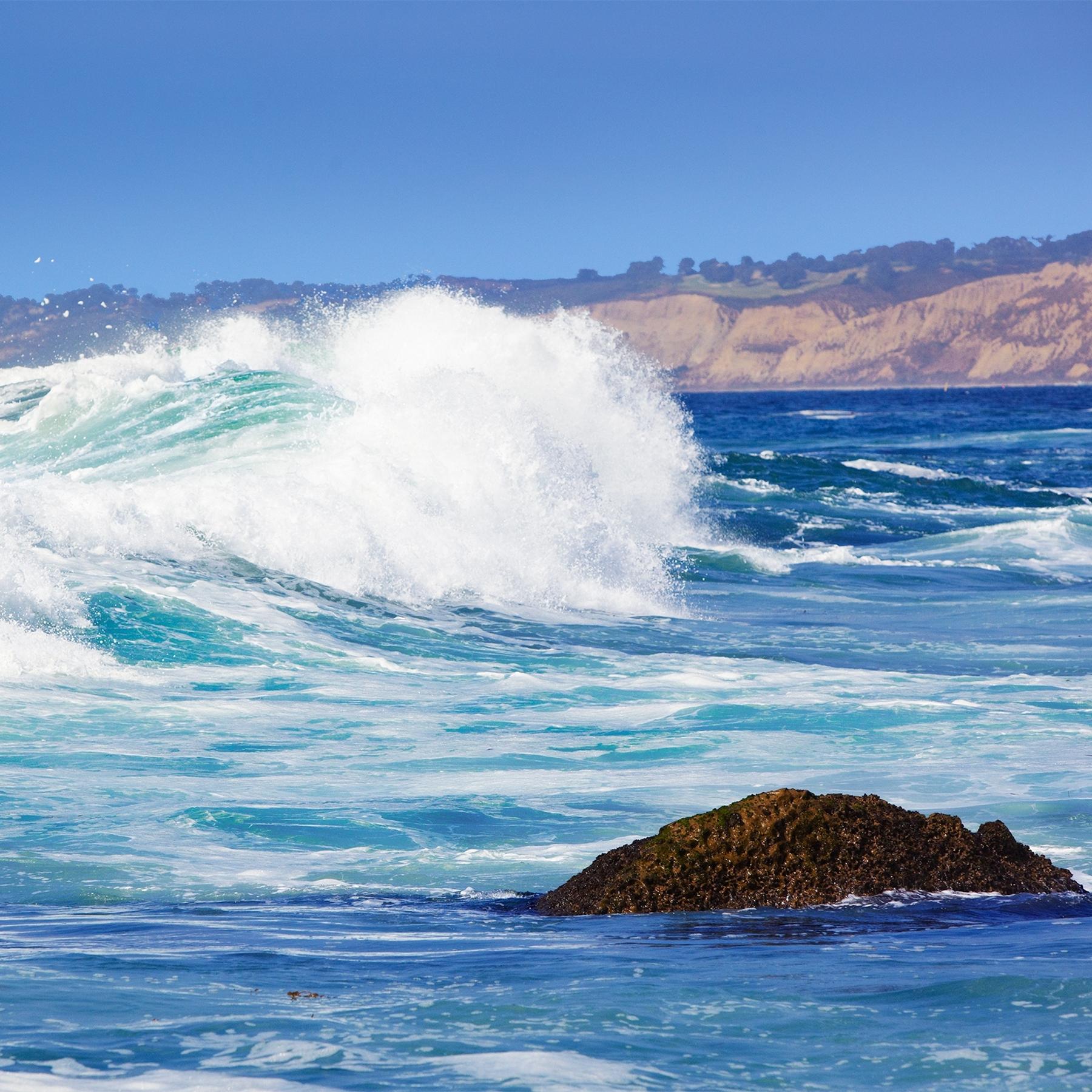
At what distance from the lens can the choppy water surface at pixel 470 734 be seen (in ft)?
9.80

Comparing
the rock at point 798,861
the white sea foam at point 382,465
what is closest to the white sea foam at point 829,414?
the white sea foam at point 382,465

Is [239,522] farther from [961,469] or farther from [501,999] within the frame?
[961,469]

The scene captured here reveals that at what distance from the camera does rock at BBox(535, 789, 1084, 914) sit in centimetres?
404

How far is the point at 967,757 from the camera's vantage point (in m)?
6.73

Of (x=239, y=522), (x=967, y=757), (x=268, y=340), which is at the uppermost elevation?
(x=268, y=340)

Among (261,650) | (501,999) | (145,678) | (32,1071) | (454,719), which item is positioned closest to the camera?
(32,1071)

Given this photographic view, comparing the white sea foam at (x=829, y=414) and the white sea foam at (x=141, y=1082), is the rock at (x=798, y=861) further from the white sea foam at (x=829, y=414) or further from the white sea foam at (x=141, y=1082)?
the white sea foam at (x=829, y=414)

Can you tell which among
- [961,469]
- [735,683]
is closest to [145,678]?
[735,683]

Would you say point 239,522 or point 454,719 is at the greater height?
point 239,522

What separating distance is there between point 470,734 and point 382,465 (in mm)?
7470

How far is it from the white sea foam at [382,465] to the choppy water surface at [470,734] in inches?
2.5

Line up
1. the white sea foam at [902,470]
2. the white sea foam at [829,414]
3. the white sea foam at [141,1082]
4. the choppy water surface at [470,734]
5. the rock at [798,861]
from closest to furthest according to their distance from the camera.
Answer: the white sea foam at [141,1082], the choppy water surface at [470,734], the rock at [798,861], the white sea foam at [902,470], the white sea foam at [829,414]

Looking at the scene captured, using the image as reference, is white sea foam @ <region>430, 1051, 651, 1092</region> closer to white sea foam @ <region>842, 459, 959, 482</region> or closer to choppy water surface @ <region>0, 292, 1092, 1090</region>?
choppy water surface @ <region>0, 292, 1092, 1090</region>

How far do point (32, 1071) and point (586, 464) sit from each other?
1470 cm
